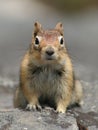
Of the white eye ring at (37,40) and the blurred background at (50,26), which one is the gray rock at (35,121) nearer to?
the white eye ring at (37,40)

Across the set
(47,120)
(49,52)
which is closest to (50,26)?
(47,120)

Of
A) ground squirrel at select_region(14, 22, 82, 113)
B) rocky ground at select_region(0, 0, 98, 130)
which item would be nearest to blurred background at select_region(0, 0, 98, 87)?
rocky ground at select_region(0, 0, 98, 130)

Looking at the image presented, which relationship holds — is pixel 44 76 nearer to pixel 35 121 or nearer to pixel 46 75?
pixel 46 75

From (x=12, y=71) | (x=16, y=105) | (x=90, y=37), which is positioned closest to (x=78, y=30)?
(x=90, y=37)

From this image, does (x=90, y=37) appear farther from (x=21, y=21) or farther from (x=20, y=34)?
(x=21, y=21)

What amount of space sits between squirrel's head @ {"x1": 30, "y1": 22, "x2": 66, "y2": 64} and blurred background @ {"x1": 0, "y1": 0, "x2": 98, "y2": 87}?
14.8 ft

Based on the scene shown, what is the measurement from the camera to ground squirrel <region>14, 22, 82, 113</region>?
27.8 feet

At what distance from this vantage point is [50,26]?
78.5 feet

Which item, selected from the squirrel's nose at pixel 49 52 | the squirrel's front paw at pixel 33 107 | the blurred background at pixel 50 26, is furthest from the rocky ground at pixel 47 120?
the blurred background at pixel 50 26

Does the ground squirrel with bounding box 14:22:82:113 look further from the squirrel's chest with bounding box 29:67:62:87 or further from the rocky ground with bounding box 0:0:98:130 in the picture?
the rocky ground with bounding box 0:0:98:130

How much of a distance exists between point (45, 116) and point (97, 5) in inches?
812

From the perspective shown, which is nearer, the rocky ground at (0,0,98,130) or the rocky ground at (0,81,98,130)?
the rocky ground at (0,81,98,130)

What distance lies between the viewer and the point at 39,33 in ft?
28.5

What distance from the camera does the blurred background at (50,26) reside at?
15319 millimetres
